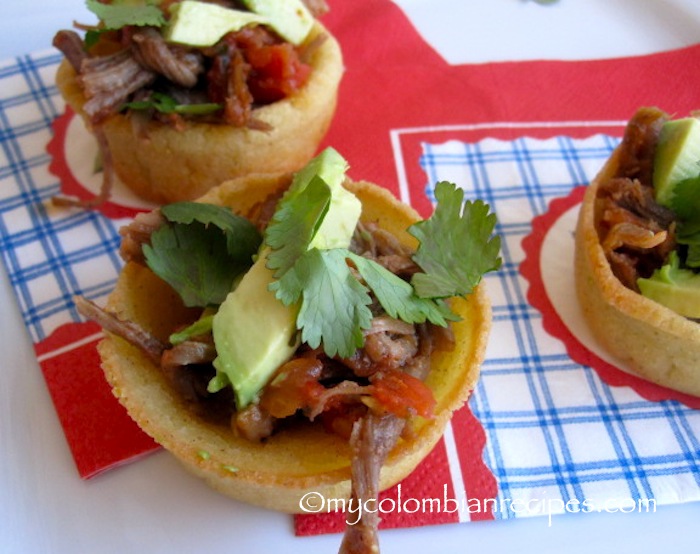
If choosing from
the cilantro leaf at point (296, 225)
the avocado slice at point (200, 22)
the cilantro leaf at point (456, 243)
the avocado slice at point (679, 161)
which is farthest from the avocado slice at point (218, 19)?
the avocado slice at point (679, 161)

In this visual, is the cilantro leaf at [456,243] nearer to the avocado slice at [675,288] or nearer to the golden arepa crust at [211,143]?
the avocado slice at [675,288]

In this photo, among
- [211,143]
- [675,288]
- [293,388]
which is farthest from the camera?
[211,143]

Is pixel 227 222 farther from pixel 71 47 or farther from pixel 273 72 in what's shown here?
pixel 71 47

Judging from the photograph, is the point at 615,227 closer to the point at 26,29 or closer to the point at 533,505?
the point at 533,505

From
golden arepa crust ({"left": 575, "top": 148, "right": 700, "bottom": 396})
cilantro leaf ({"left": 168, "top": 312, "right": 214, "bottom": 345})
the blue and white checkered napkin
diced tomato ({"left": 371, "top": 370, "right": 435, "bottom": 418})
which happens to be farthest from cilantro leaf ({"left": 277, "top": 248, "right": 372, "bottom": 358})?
golden arepa crust ({"left": 575, "top": 148, "right": 700, "bottom": 396})

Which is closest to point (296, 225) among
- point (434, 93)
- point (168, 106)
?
point (168, 106)

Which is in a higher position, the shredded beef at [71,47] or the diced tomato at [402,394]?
the shredded beef at [71,47]
